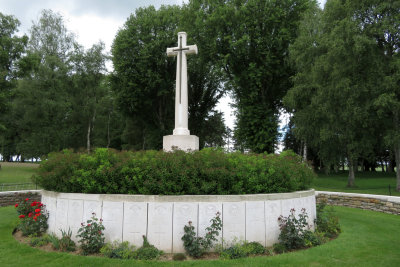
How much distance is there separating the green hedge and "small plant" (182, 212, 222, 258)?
690 mm

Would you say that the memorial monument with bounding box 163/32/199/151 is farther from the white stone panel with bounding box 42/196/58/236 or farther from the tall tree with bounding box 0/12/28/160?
the tall tree with bounding box 0/12/28/160

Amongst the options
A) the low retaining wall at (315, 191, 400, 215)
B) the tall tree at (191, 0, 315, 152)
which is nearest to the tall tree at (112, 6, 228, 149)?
the tall tree at (191, 0, 315, 152)

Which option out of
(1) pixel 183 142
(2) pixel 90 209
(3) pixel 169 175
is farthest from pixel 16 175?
(3) pixel 169 175

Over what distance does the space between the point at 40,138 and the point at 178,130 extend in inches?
959

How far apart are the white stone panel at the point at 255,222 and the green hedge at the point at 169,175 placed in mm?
373

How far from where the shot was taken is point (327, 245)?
596cm

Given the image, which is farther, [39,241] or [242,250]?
[39,241]

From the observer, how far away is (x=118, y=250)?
5207mm

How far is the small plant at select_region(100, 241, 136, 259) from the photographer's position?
5.11 meters

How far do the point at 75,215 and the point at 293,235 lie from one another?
441 centimetres

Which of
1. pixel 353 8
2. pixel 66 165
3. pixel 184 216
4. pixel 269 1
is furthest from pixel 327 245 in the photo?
pixel 269 1

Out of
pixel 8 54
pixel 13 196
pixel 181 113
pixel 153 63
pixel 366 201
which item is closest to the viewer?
pixel 181 113

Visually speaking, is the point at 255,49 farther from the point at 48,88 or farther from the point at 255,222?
the point at 48,88

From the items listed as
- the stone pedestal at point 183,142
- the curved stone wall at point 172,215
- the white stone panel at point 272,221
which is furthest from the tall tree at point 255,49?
the curved stone wall at point 172,215
